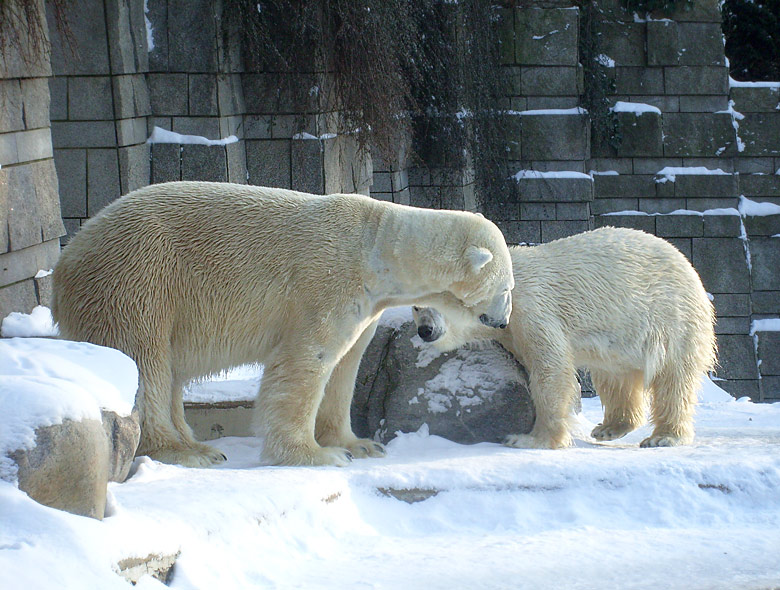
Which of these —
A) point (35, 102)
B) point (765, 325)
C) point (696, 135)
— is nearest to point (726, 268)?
point (765, 325)

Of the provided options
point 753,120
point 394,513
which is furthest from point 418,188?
point 394,513

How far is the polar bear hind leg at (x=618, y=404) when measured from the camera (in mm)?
4535

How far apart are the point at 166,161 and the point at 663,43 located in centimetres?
612

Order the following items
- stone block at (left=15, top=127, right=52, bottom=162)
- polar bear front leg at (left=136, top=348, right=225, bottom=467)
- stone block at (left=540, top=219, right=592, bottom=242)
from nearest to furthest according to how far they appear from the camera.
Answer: polar bear front leg at (left=136, top=348, right=225, bottom=467) → stone block at (left=15, top=127, right=52, bottom=162) → stone block at (left=540, top=219, right=592, bottom=242)

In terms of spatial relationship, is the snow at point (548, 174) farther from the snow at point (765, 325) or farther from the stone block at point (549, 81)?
the snow at point (765, 325)

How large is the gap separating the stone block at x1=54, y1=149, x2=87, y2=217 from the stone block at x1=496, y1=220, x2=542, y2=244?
15.1 feet

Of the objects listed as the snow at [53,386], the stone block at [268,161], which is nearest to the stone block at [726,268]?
the stone block at [268,161]

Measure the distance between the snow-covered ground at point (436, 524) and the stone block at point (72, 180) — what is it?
2.10 meters

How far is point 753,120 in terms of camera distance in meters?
9.95

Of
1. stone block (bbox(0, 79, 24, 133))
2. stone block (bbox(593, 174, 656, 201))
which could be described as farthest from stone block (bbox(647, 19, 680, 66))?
stone block (bbox(0, 79, 24, 133))

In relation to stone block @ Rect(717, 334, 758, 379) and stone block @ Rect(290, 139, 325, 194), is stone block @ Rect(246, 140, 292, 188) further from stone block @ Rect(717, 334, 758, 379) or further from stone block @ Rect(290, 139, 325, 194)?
stone block @ Rect(717, 334, 758, 379)

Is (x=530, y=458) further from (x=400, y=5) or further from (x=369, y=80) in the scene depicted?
(x=400, y=5)

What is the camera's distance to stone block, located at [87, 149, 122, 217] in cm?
519

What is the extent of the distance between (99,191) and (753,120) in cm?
733
